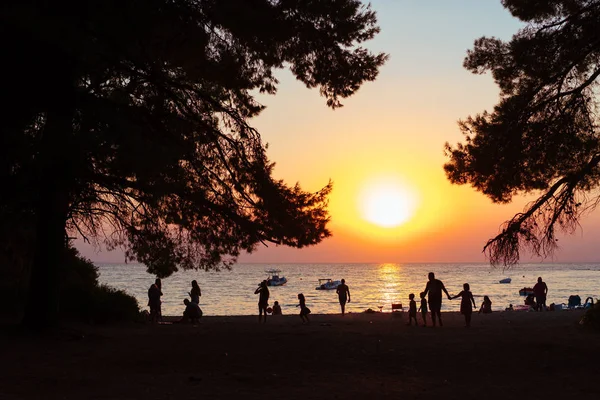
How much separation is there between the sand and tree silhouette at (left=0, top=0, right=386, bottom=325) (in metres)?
2.77

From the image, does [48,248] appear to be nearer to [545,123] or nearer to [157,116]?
[157,116]

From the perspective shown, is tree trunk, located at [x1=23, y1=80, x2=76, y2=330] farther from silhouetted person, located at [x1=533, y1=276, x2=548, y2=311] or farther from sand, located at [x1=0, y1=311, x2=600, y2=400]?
silhouetted person, located at [x1=533, y1=276, x2=548, y2=311]

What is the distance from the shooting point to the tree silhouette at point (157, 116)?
1322 centimetres

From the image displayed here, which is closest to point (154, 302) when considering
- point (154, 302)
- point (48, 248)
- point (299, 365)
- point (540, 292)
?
point (154, 302)

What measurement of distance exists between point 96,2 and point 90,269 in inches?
540

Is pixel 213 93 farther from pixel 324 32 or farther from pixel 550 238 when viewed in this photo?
pixel 550 238

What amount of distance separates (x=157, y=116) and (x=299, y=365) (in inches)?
288

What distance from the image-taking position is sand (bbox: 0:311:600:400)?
10180 millimetres

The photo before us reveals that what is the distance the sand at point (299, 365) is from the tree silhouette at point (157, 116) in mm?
2772

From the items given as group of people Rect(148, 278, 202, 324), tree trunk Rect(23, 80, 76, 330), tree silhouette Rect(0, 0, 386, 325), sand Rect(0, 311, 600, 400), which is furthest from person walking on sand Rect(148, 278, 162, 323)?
tree trunk Rect(23, 80, 76, 330)

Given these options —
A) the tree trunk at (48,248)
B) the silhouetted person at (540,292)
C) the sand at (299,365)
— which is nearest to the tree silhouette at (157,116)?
the tree trunk at (48,248)

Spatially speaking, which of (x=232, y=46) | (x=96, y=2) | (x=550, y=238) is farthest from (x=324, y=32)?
(x=550, y=238)

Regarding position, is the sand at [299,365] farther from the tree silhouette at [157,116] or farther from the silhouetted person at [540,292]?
the silhouetted person at [540,292]

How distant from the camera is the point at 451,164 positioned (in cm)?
1958
